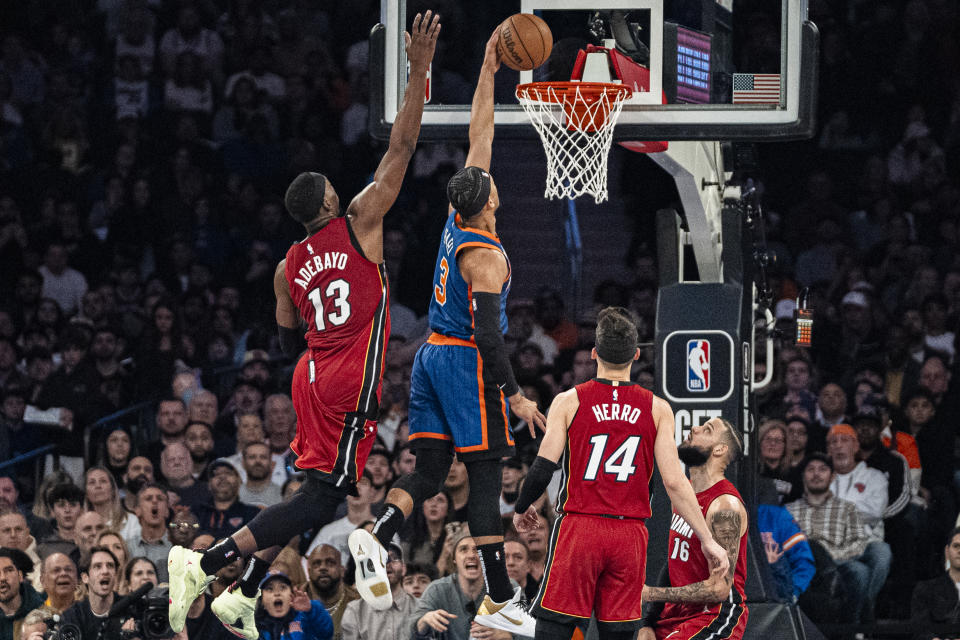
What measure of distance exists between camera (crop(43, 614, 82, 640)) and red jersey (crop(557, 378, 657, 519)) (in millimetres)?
4109

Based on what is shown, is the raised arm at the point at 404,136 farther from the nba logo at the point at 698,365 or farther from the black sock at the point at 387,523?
the nba logo at the point at 698,365

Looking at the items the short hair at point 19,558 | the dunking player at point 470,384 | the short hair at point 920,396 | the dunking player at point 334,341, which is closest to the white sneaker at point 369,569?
the dunking player at point 470,384

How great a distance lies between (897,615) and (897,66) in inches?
284

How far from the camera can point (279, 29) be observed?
17.4 m

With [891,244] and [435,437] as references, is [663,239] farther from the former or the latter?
[891,244]

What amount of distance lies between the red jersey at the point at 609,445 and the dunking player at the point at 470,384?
485mm

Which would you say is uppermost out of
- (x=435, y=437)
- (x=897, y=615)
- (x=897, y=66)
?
(x=897, y=66)

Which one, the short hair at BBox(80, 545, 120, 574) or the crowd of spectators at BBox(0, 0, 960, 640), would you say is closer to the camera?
the short hair at BBox(80, 545, 120, 574)

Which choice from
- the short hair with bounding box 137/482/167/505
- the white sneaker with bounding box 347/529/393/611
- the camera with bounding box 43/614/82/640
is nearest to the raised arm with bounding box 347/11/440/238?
the white sneaker with bounding box 347/529/393/611

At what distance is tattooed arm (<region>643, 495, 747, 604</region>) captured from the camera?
7.84m

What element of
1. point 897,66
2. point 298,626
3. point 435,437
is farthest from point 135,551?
point 897,66

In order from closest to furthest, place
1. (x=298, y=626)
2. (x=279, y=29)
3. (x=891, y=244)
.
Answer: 1. (x=298, y=626)
2. (x=891, y=244)
3. (x=279, y=29)

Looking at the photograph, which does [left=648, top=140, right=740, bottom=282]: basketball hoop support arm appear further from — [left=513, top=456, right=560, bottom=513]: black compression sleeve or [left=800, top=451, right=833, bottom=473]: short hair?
[left=513, top=456, right=560, bottom=513]: black compression sleeve

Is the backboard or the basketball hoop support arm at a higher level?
the backboard
